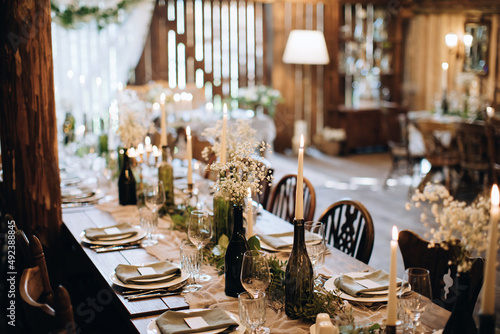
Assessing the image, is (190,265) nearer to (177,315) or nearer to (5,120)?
(177,315)

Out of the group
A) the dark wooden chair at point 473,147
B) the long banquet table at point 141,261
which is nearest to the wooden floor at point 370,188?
the dark wooden chair at point 473,147

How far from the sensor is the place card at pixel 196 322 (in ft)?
5.70

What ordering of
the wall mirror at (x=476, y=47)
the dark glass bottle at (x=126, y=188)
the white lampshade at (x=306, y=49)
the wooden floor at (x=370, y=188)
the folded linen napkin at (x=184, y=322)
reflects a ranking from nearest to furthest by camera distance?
the folded linen napkin at (x=184, y=322) → the dark glass bottle at (x=126, y=188) → the wooden floor at (x=370, y=188) → the white lampshade at (x=306, y=49) → the wall mirror at (x=476, y=47)

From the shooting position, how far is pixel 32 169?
9.39 ft

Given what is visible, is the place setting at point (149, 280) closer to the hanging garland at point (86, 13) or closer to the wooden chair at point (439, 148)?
the wooden chair at point (439, 148)

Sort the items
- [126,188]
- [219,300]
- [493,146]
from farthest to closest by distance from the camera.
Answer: [493,146] < [126,188] < [219,300]

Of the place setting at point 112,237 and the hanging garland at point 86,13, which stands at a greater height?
the hanging garland at point 86,13

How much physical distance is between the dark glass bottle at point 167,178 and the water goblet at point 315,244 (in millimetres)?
1139

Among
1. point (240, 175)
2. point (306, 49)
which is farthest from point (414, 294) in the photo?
point (306, 49)

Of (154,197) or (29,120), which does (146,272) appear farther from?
(29,120)

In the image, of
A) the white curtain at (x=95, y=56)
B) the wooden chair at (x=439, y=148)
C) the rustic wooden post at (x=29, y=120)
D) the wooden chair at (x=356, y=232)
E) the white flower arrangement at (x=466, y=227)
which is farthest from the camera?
the white curtain at (x=95, y=56)

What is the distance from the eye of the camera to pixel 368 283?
6.75 feet

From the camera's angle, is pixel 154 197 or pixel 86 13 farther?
pixel 86 13

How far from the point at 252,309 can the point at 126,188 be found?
1.85 m
